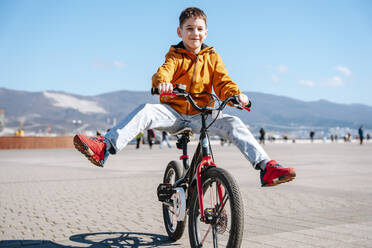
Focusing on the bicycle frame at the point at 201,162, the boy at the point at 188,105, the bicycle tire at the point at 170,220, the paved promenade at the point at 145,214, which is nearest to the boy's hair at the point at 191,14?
the boy at the point at 188,105

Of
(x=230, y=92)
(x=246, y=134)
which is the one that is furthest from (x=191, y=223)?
(x=230, y=92)

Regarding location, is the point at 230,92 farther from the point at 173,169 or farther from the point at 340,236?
the point at 340,236

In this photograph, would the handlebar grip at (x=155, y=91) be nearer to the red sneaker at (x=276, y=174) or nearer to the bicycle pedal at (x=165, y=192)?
the red sneaker at (x=276, y=174)

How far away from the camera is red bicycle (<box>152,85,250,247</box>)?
2.93 meters

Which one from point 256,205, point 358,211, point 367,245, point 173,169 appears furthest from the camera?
point 256,205

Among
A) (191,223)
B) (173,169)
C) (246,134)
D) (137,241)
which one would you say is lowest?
(137,241)

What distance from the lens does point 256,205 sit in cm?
627

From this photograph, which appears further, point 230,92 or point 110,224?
point 110,224

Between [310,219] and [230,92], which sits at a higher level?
[230,92]

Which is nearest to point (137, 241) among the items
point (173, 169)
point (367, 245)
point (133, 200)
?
point (173, 169)

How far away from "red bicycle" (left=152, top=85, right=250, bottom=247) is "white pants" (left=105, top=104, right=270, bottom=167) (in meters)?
0.11

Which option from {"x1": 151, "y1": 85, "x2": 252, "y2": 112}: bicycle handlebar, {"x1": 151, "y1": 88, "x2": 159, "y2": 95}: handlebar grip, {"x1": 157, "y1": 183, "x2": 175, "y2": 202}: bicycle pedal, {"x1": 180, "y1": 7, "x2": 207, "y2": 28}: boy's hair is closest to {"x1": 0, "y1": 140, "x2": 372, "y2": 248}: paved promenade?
{"x1": 157, "y1": 183, "x2": 175, "y2": 202}: bicycle pedal

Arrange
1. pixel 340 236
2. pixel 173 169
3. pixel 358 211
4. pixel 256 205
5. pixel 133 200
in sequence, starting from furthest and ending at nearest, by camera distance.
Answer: pixel 133 200, pixel 256 205, pixel 358 211, pixel 173 169, pixel 340 236

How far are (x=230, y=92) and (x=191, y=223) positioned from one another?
1.11 meters
